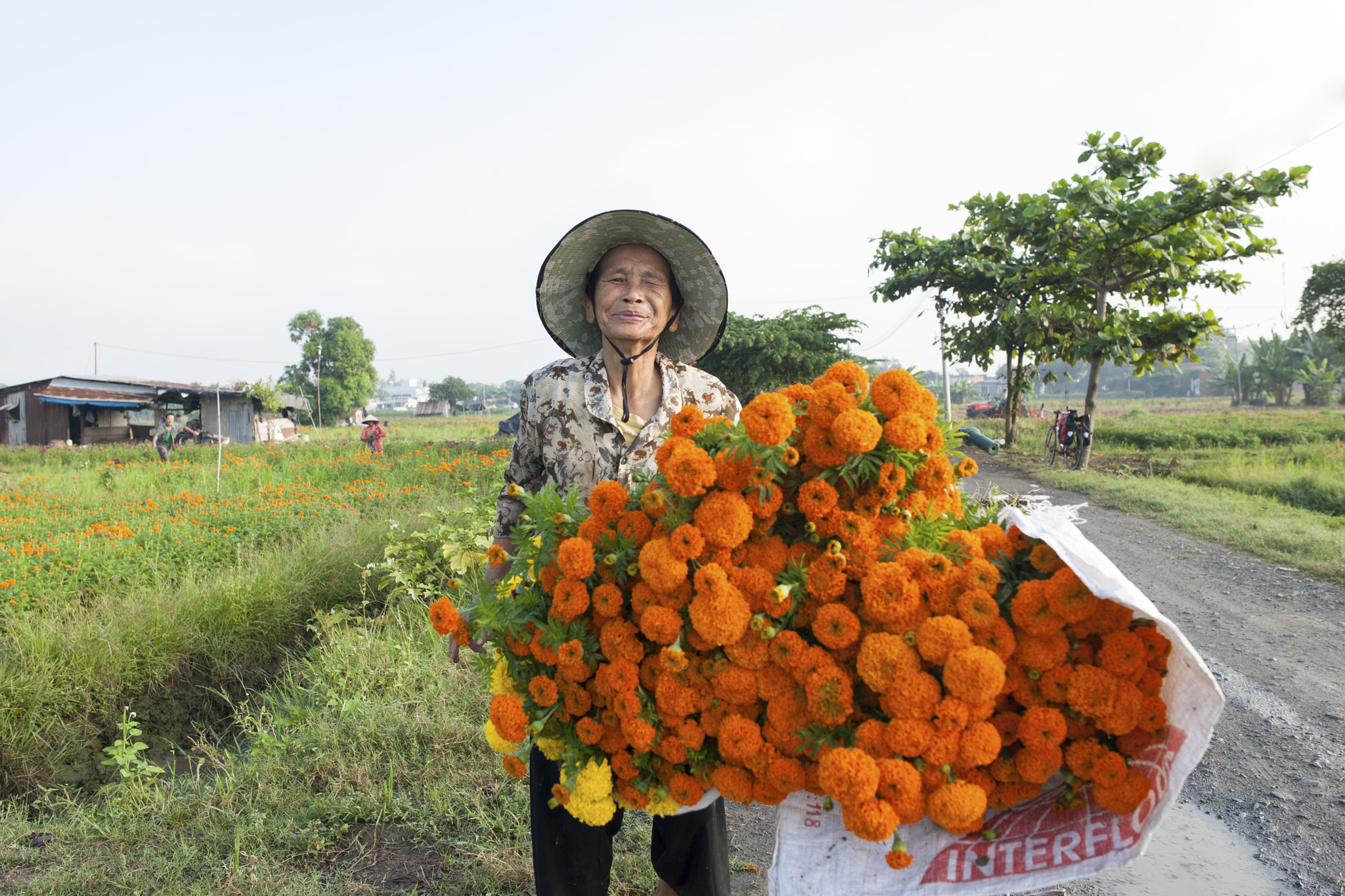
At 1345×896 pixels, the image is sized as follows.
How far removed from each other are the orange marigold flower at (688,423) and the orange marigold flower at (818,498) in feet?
0.76

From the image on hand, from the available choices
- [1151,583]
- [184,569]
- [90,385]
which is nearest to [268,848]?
[184,569]

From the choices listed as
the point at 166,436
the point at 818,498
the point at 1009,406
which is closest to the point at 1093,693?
the point at 818,498

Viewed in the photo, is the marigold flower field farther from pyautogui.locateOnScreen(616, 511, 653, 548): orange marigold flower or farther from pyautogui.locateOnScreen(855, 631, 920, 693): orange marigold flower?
pyautogui.locateOnScreen(855, 631, 920, 693): orange marigold flower

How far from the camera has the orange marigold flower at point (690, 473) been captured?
3.69 ft

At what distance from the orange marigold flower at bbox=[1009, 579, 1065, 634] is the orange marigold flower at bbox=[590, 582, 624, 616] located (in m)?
0.61

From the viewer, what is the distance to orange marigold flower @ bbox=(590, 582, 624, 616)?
4.02 feet

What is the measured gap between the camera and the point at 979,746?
1.02 meters

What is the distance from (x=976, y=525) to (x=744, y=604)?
53cm

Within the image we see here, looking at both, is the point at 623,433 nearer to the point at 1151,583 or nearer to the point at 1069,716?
the point at 1069,716

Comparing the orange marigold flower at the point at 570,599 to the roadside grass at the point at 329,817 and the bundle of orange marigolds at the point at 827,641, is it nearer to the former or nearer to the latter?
the bundle of orange marigolds at the point at 827,641

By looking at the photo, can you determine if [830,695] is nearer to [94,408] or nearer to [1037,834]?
[1037,834]

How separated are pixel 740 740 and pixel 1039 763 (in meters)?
0.45

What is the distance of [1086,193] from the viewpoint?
34.5 ft

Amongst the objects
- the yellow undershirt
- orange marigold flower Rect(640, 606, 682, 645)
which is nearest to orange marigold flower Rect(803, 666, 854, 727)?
orange marigold flower Rect(640, 606, 682, 645)
